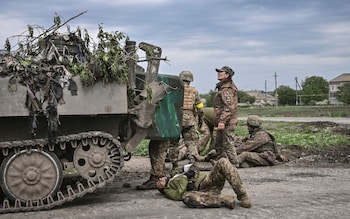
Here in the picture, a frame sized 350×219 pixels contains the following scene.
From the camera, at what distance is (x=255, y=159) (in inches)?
496

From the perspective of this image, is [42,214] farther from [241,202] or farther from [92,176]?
[241,202]

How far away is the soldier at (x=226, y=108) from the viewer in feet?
36.5

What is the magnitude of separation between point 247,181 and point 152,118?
2683 mm

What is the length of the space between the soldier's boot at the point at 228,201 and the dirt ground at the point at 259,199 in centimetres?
8

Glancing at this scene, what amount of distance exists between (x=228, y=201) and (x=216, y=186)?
0.40 metres

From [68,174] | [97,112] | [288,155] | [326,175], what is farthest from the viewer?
[288,155]

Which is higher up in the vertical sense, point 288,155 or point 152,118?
point 152,118

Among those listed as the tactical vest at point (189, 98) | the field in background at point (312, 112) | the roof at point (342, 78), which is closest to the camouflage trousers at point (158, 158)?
the tactical vest at point (189, 98)

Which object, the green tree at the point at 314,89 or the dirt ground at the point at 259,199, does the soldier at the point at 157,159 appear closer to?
the dirt ground at the point at 259,199

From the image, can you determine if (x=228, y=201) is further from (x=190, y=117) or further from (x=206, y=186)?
(x=190, y=117)

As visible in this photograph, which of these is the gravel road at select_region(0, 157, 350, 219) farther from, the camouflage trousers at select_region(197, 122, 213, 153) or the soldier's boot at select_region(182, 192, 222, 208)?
the camouflage trousers at select_region(197, 122, 213, 153)

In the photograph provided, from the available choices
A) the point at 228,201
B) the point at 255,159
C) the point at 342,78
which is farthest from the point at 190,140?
the point at 342,78

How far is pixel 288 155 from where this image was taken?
14375mm

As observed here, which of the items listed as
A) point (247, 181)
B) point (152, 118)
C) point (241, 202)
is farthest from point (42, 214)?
point (247, 181)
